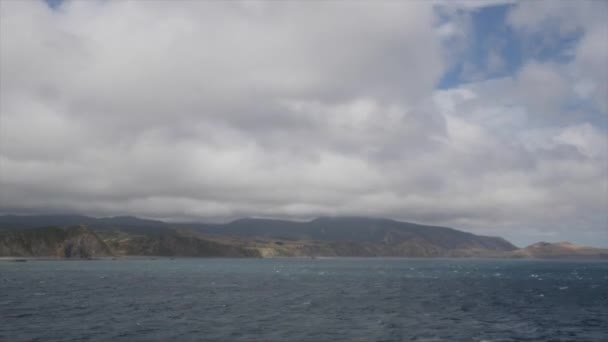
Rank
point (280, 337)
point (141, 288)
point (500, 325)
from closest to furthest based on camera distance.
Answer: point (280, 337), point (500, 325), point (141, 288)

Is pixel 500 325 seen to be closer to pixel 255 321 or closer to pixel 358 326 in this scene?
pixel 358 326

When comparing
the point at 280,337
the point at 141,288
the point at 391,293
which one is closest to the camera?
the point at 280,337

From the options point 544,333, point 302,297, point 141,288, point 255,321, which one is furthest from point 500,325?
point 141,288

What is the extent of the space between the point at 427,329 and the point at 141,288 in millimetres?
90765

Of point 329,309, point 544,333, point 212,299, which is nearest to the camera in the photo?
point 544,333

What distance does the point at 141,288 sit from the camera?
5482 inches

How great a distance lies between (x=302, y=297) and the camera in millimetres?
118500

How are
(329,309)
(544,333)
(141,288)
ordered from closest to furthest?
1. (544,333)
2. (329,309)
3. (141,288)

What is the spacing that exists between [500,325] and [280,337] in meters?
34.9

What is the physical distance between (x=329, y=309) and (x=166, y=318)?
2932 cm

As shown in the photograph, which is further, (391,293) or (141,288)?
(141,288)

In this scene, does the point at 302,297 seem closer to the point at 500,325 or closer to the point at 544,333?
the point at 500,325

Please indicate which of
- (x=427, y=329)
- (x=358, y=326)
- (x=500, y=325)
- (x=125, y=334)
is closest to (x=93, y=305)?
(x=125, y=334)

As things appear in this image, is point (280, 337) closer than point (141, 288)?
Yes
